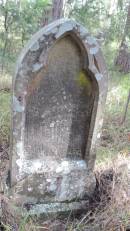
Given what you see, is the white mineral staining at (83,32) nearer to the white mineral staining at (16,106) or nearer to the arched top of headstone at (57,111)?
the arched top of headstone at (57,111)

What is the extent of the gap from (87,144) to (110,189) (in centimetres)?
49

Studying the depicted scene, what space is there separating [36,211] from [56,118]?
2.89 ft

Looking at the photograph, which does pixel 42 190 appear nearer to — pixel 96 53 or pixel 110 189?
pixel 110 189

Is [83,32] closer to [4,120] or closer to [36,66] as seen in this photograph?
[36,66]

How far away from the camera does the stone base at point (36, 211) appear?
230cm

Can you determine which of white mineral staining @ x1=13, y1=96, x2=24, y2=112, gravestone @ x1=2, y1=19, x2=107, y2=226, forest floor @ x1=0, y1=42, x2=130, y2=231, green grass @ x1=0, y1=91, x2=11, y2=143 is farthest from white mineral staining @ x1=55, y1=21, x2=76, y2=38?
green grass @ x1=0, y1=91, x2=11, y2=143

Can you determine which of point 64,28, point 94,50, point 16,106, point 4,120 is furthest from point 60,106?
point 4,120

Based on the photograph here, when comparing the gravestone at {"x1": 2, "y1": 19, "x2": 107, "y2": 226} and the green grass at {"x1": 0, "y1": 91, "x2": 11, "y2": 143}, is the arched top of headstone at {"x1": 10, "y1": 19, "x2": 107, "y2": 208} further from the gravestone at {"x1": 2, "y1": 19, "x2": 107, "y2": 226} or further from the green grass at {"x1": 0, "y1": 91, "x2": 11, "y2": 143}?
the green grass at {"x1": 0, "y1": 91, "x2": 11, "y2": 143}

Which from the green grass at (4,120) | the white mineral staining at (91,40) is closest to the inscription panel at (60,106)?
the white mineral staining at (91,40)

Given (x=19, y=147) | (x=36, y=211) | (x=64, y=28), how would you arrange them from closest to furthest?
(x=64, y=28)
(x=19, y=147)
(x=36, y=211)

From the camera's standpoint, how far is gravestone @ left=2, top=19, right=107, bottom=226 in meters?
2.14

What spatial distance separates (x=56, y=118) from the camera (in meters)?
2.46

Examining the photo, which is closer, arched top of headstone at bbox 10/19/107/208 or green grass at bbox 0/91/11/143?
arched top of headstone at bbox 10/19/107/208

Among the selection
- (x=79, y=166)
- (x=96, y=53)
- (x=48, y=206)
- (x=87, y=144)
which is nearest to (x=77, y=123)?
(x=87, y=144)
